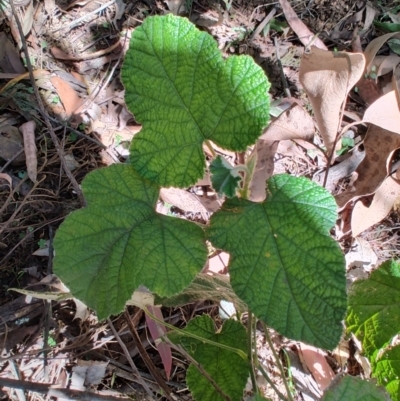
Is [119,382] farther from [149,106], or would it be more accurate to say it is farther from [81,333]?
[149,106]

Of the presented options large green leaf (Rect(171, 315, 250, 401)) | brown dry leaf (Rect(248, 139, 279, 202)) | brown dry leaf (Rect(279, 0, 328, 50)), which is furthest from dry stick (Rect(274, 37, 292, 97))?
large green leaf (Rect(171, 315, 250, 401))

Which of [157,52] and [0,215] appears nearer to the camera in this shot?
[157,52]

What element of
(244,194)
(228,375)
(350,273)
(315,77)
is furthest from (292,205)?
(350,273)

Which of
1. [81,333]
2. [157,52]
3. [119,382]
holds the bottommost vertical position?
[119,382]

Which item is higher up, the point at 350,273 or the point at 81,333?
the point at 81,333

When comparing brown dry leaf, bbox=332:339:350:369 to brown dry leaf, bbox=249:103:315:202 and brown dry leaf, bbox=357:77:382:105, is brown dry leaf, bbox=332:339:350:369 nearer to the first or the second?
brown dry leaf, bbox=249:103:315:202

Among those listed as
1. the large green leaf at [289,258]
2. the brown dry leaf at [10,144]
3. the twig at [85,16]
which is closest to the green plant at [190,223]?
the large green leaf at [289,258]

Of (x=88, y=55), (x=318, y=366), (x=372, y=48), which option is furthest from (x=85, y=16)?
(x=318, y=366)
